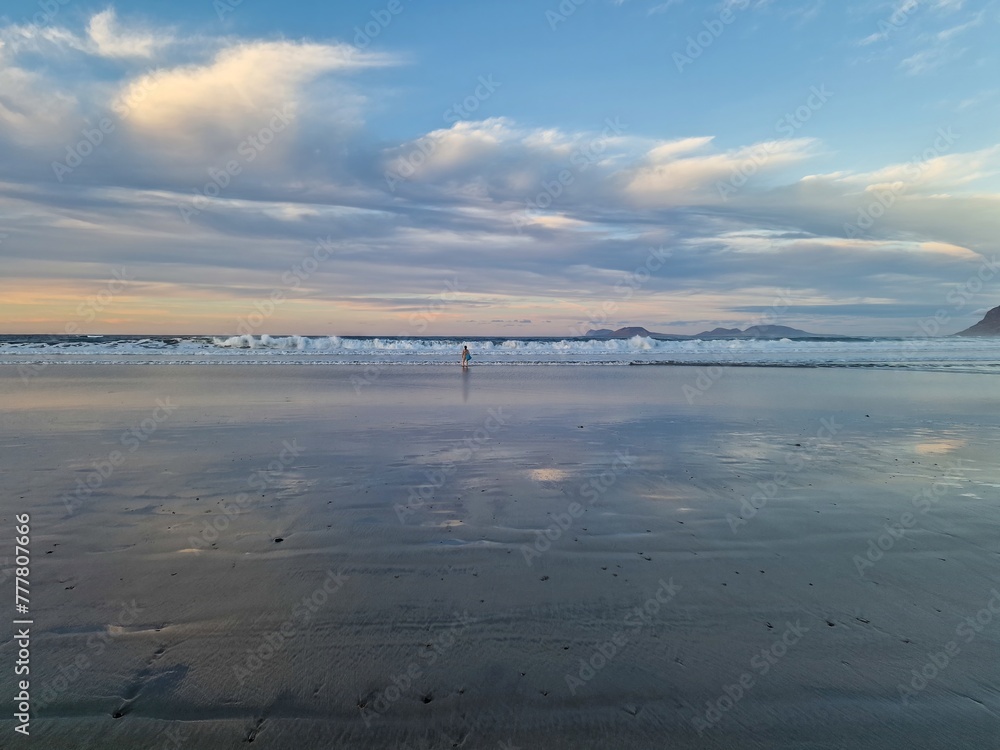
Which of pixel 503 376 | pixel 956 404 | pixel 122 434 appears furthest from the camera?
pixel 503 376

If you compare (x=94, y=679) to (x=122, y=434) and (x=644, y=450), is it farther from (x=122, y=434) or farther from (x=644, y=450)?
(x=122, y=434)

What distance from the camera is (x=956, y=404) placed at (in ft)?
50.5

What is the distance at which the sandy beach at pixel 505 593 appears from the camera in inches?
116

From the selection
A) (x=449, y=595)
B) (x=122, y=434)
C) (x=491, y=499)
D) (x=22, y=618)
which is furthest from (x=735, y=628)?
(x=122, y=434)

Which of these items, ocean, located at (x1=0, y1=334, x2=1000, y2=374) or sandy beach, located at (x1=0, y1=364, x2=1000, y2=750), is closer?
sandy beach, located at (x1=0, y1=364, x2=1000, y2=750)

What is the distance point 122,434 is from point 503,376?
16348mm

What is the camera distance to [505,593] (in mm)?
4227

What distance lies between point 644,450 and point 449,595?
5911 millimetres

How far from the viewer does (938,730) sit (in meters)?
2.89

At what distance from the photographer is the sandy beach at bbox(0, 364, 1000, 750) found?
9.70ft

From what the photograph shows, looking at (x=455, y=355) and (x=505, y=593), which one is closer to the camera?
(x=505, y=593)

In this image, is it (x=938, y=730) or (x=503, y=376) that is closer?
(x=938, y=730)

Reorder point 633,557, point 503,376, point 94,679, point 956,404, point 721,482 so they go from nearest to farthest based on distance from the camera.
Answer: point 94,679 → point 633,557 → point 721,482 → point 956,404 → point 503,376

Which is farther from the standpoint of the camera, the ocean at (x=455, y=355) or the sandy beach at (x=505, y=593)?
the ocean at (x=455, y=355)
